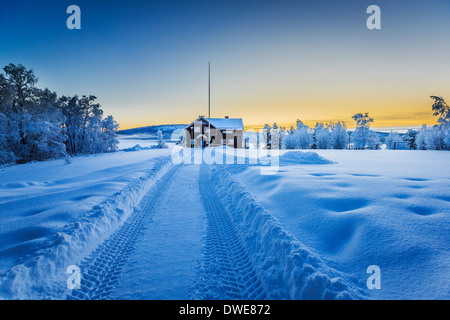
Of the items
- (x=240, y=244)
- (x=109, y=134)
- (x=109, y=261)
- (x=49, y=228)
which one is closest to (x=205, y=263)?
(x=240, y=244)

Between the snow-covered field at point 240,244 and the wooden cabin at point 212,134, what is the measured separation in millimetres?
27327

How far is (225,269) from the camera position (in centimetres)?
309

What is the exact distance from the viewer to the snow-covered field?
2.58 meters

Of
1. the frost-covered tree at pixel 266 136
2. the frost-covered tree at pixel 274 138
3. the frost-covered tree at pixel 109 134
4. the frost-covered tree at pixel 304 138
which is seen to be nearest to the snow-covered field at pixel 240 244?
the frost-covered tree at pixel 109 134

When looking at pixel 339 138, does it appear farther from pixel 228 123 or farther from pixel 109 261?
pixel 109 261

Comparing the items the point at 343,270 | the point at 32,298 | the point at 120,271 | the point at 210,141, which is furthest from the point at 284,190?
the point at 210,141

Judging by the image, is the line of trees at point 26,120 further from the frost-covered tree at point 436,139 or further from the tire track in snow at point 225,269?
the frost-covered tree at point 436,139

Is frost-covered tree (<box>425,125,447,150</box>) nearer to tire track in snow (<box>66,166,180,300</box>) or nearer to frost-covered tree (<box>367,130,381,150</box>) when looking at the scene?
frost-covered tree (<box>367,130,381,150</box>)

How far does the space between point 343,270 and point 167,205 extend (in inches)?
188

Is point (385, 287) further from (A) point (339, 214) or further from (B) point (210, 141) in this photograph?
(B) point (210, 141)

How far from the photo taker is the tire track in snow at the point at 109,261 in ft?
8.80

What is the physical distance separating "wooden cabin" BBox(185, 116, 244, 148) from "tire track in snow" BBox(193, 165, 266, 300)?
94.6 feet
